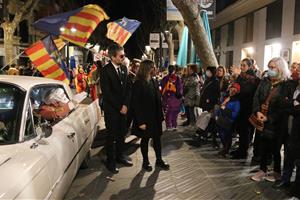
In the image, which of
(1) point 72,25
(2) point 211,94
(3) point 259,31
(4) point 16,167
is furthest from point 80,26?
(3) point 259,31

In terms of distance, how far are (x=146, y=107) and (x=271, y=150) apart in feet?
6.51

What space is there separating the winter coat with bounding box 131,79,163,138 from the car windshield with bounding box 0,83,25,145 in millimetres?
2239

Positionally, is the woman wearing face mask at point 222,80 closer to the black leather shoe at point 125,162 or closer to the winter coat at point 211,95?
the winter coat at point 211,95

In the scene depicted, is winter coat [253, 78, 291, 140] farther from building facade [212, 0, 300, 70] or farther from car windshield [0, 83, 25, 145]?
building facade [212, 0, 300, 70]

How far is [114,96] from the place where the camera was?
18.5 feet

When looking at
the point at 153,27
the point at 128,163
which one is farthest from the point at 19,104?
the point at 153,27

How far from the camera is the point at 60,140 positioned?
13.0ft

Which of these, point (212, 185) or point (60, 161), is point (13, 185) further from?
point (212, 185)

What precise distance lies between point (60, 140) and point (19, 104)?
0.63 metres

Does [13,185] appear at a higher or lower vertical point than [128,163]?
higher

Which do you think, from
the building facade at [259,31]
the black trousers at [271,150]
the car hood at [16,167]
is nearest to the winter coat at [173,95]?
the black trousers at [271,150]

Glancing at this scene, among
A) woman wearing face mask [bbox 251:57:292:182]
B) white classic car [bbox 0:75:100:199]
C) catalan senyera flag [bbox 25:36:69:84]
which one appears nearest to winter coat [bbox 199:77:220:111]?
woman wearing face mask [bbox 251:57:292:182]

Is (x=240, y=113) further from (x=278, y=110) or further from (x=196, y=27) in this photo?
(x=196, y=27)

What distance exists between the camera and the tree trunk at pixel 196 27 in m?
8.84
